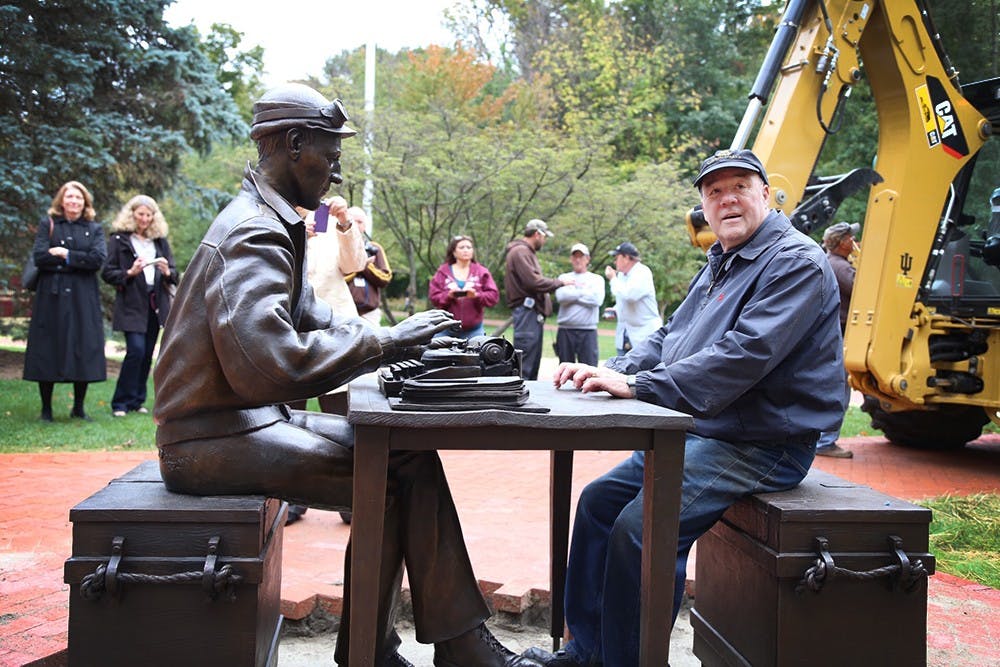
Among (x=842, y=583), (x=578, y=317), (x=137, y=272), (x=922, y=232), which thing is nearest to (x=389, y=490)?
(x=842, y=583)

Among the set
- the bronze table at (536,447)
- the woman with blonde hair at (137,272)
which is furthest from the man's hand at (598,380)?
the woman with blonde hair at (137,272)

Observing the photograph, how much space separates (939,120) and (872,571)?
Result: 5529 mm

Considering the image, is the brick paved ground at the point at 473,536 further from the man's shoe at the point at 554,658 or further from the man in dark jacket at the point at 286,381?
the man in dark jacket at the point at 286,381

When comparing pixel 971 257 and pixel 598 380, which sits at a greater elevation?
pixel 971 257

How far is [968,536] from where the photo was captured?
521 centimetres

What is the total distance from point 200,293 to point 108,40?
986 centimetres

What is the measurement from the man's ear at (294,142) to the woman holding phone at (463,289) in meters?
6.38

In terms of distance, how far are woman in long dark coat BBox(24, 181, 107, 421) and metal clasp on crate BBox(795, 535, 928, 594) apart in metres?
6.95

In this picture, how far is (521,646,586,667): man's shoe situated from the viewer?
10.6 ft

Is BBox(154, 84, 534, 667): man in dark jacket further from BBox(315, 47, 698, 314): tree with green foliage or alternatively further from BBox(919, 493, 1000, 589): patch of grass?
BBox(315, 47, 698, 314): tree with green foliage

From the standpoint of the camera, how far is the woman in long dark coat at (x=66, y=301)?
8000 millimetres

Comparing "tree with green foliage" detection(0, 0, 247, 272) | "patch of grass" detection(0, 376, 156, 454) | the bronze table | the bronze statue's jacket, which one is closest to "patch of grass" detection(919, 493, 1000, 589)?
the bronze table

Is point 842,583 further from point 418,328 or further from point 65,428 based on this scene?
point 65,428

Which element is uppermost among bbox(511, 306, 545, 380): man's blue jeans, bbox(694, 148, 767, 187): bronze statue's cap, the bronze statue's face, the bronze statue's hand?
bbox(694, 148, 767, 187): bronze statue's cap
